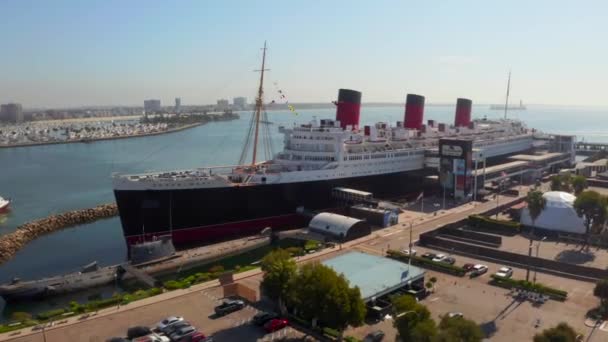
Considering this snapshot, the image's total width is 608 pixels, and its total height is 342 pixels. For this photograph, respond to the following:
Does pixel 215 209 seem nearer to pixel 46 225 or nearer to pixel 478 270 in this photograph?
pixel 478 270

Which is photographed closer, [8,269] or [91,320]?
[91,320]

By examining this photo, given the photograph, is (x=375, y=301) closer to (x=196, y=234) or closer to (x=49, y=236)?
(x=196, y=234)

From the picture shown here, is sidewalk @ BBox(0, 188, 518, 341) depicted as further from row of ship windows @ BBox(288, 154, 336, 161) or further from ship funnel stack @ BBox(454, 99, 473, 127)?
ship funnel stack @ BBox(454, 99, 473, 127)

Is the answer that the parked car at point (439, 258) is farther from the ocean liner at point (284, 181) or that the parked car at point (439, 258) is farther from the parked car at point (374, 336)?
the ocean liner at point (284, 181)

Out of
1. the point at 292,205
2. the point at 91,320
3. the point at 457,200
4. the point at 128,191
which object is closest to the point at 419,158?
the point at 457,200

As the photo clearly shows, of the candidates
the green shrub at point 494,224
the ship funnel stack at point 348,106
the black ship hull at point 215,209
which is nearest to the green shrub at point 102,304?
the black ship hull at point 215,209

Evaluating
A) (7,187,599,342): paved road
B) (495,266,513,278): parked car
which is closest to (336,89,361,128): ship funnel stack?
(7,187,599,342): paved road
